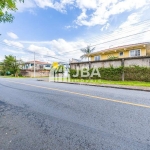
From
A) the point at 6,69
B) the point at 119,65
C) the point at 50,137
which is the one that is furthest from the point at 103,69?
the point at 6,69

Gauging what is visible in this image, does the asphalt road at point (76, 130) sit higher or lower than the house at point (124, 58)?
lower

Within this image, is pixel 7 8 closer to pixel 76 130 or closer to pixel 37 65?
pixel 76 130

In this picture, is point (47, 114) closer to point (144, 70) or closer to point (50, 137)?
point (50, 137)

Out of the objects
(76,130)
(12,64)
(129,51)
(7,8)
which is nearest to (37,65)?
(12,64)

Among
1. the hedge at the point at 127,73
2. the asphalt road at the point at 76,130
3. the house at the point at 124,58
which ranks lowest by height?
the asphalt road at the point at 76,130

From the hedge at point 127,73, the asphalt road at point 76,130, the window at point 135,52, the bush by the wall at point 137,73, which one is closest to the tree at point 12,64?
the hedge at point 127,73

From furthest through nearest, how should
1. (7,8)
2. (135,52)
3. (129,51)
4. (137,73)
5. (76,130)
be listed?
(129,51)
(135,52)
(137,73)
(7,8)
(76,130)

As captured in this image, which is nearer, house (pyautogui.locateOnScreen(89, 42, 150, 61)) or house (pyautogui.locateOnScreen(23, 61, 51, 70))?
house (pyautogui.locateOnScreen(89, 42, 150, 61))

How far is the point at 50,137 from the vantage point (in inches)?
91.8

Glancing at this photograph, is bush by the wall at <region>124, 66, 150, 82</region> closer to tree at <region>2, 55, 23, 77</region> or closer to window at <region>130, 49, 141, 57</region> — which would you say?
window at <region>130, 49, 141, 57</region>

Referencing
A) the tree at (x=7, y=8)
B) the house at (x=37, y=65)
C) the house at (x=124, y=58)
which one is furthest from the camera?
the house at (x=37, y=65)

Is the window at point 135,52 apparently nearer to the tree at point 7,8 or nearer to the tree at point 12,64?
the tree at point 7,8

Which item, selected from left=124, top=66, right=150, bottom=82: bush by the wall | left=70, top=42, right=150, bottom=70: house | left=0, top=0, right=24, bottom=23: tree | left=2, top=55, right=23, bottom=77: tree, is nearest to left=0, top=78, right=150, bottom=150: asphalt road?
left=0, top=0, right=24, bottom=23: tree

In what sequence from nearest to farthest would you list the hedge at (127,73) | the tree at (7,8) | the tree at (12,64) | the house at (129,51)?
the tree at (7,8), the hedge at (127,73), the house at (129,51), the tree at (12,64)
